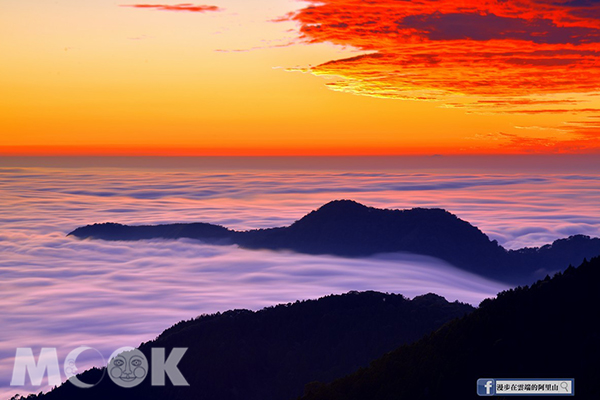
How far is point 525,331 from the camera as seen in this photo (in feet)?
171

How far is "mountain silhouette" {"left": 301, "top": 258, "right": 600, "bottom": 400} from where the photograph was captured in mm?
47406

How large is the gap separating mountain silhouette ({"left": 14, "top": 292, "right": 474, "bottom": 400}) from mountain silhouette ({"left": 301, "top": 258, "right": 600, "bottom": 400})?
18.8 m

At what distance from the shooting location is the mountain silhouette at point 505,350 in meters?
47.4

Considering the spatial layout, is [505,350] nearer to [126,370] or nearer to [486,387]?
[486,387]

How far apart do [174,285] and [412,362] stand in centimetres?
14696

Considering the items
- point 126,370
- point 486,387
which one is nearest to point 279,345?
point 126,370

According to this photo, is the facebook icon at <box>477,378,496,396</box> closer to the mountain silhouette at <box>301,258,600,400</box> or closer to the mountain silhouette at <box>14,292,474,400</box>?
the mountain silhouette at <box>301,258,600,400</box>

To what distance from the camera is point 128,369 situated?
84.8m

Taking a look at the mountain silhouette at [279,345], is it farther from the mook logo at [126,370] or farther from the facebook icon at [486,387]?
the facebook icon at [486,387]

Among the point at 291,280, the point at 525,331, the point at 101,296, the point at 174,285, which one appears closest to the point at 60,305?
the point at 101,296

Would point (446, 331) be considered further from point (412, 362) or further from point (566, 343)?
point (566, 343)

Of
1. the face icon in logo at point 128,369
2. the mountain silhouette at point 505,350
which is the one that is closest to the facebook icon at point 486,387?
the mountain silhouette at point 505,350

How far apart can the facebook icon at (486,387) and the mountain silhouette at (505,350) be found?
0.96 metres

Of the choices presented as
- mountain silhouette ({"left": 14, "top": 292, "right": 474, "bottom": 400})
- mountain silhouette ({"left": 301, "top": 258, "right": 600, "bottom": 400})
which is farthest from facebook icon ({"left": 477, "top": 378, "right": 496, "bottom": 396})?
mountain silhouette ({"left": 14, "top": 292, "right": 474, "bottom": 400})
